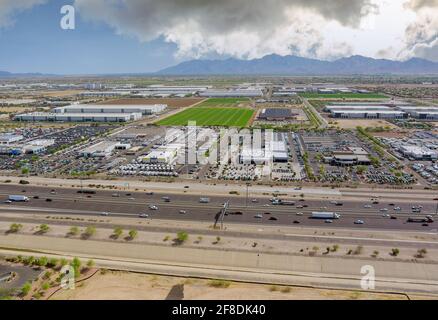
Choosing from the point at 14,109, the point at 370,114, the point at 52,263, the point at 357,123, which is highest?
the point at 14,109

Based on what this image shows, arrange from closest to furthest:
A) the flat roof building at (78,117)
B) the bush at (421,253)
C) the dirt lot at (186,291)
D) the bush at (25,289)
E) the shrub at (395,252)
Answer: the dirt lot at (186,291) → the bush at (25,289) → the bush at (421,253) → the shrub at (395,252) → the flat roof building at (78,117)

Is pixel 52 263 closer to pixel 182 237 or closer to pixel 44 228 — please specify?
pixel 44 228

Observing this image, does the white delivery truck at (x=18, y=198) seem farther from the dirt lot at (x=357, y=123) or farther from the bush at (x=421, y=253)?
the dirt lot at (x=357, y=123)

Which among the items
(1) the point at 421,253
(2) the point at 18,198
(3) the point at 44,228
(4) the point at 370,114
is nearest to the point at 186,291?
(3) the point at 44,228

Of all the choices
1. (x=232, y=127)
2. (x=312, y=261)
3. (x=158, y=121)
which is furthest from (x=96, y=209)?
(x=158, y=121)

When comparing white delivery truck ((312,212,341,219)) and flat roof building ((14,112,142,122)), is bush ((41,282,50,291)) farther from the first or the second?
flat roof building ((14,112,142,122))

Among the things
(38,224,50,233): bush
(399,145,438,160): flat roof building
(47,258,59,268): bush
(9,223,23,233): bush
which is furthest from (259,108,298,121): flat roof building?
(47,258,59,268): bush

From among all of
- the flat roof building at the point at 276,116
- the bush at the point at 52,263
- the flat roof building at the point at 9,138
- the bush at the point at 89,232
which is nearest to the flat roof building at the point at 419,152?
the flat roof building at the point at 276,116
